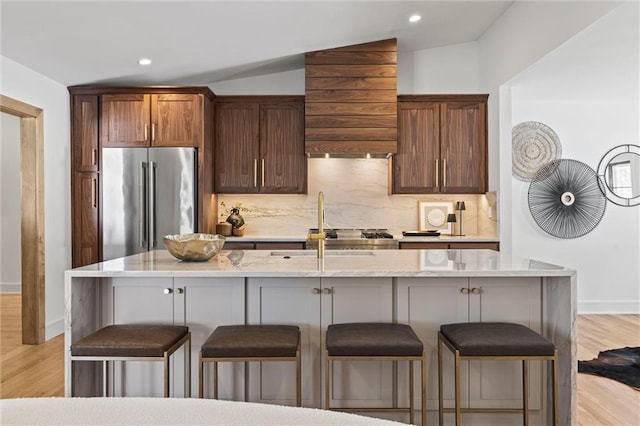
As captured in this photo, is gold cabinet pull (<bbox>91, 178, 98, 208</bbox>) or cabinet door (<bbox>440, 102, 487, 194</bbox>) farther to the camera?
cabinet door (<bbox>440, 102, 487, 194</bbox>)

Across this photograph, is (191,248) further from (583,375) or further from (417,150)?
(417,150)

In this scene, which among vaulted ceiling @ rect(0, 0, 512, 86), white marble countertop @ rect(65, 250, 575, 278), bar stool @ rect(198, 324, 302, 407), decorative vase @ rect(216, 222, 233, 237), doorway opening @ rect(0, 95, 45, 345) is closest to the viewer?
bar stool @ rect(198, 324, 302, 407)

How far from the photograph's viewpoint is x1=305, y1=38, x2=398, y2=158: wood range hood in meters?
4.57

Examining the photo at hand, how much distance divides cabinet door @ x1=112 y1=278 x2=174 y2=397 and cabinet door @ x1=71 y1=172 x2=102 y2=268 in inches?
96.6

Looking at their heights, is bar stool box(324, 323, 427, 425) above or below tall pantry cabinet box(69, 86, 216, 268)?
below

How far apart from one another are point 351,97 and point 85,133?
280 cm

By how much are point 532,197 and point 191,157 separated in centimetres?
398

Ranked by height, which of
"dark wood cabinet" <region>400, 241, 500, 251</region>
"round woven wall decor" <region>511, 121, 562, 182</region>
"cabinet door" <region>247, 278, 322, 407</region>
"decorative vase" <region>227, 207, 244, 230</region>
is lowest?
"cabinet door" <region>247, 278, 322, 407</region>

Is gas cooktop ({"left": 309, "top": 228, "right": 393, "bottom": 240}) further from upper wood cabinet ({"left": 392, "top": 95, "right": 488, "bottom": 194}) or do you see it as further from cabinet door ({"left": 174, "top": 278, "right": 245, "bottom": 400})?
cabinet door ({"left": 174, "top": 278, "right": 245, "bottom": 400})

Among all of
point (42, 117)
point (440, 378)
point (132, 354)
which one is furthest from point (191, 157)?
point (440, 378)

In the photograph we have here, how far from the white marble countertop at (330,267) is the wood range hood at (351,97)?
208cm

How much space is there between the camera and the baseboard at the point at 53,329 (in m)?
4.30

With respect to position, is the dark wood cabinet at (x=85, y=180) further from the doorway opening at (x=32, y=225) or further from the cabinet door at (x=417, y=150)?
the cabinet door at (x=417, y=150)

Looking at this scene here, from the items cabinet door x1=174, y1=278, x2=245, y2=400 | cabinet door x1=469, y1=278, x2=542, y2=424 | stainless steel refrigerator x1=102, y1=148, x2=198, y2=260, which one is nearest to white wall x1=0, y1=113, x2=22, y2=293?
stainless steel refrigerator x1=102, y1=148, x2=198, y2=260
